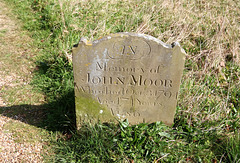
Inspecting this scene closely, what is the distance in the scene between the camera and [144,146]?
278 centimetres

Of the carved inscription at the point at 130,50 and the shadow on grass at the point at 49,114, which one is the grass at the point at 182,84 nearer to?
the shadow on grass at the point at 49,114

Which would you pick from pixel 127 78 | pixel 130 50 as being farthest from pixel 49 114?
pixel 130 50

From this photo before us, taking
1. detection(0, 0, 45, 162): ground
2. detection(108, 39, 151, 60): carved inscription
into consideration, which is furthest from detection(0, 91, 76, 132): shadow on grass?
detection(108, 39, 151, 60): carved inscription

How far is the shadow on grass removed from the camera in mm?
3279

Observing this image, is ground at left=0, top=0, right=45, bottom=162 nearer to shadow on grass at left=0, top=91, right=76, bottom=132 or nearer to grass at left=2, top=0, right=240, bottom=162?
shadow on grass at left=0, top=91, right=76, bottom=132

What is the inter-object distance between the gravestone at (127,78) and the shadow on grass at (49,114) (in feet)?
1.25

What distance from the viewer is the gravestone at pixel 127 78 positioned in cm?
249

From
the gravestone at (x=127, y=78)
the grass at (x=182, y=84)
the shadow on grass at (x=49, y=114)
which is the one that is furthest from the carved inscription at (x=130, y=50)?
the shadow on grass at (x=49, y=114)

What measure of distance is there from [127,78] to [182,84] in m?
1.38

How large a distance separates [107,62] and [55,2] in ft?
13.6

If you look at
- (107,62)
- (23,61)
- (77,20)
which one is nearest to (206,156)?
(107,62)

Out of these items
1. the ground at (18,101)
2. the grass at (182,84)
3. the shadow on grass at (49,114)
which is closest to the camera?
the grass at (182,84)

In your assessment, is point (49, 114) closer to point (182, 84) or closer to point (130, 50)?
point (130, 50)

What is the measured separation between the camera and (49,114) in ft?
11.3
